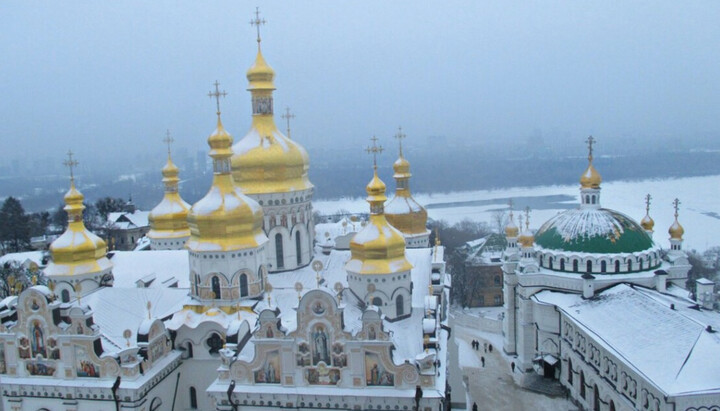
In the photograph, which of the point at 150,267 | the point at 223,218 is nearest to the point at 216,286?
the point at 223,218

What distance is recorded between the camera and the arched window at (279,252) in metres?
18.6

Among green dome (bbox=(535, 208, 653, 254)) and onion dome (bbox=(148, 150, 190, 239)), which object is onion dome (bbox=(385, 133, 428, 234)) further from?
onion dome (bbox=(148, 150, 190, 239))

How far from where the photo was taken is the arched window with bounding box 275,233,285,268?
18.6 metres

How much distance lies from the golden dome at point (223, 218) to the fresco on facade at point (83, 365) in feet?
11.5

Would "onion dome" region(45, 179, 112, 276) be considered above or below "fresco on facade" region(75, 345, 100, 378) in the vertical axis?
above

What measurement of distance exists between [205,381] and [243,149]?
6942 millimetres

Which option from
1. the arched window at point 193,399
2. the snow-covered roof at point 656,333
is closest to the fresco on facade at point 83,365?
the arched window at point 193,399

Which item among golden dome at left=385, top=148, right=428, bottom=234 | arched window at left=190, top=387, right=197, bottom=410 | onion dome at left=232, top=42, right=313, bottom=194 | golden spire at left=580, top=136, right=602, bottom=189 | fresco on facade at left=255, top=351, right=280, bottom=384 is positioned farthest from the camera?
golden dome at left=385, top=148, right=428, bottom=234

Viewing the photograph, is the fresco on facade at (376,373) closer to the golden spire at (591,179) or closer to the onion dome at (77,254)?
the onion dome at (77,254)

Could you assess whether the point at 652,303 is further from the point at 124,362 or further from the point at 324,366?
the point at 124,362

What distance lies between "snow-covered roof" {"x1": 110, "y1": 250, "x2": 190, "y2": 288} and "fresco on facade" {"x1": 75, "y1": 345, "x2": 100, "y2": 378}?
16.5 ft

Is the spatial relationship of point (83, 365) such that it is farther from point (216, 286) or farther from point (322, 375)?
point (322, 375)

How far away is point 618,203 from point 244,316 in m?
49.8

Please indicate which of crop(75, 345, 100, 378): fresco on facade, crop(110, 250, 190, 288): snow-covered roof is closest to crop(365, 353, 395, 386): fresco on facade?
crop(75, 345, 100, 378): fresco on facade
